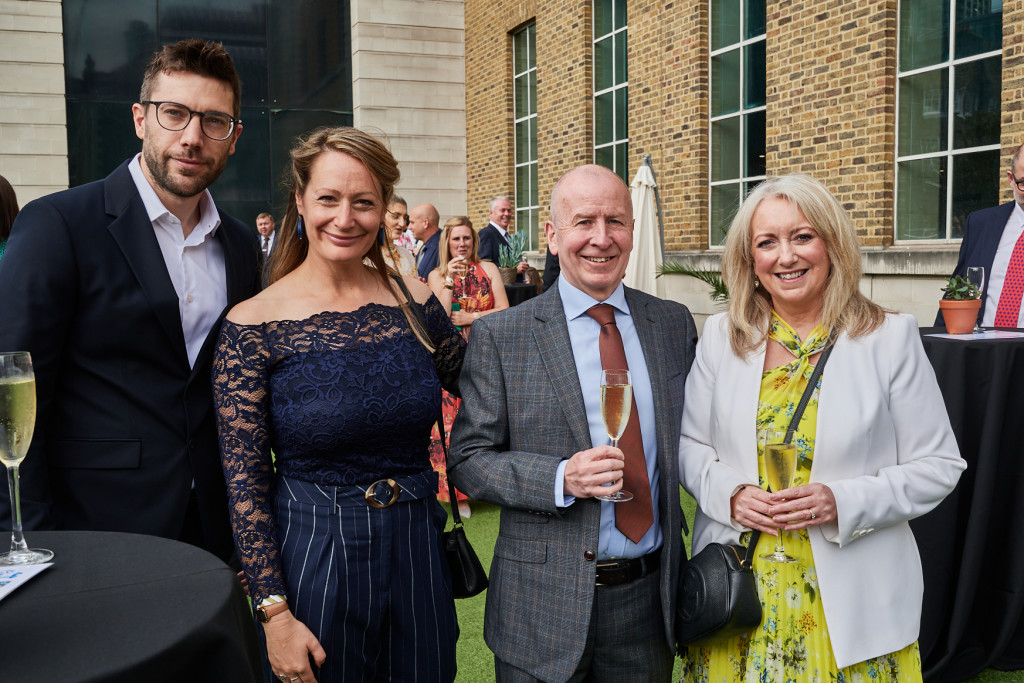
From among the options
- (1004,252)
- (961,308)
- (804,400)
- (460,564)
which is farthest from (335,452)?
(1004,252)

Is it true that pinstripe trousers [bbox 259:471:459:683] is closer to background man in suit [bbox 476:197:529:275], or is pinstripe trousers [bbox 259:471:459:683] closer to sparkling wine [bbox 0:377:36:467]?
sparkling wine [bbox 0:377:36:467]

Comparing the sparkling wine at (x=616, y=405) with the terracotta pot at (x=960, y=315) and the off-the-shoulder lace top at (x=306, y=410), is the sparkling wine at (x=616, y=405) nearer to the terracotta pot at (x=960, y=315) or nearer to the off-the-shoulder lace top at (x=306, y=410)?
the off-the-shoulder lace top at (x=306, y=410)

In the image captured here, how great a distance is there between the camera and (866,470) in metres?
2.02

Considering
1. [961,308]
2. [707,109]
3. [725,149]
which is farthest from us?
[707,109]

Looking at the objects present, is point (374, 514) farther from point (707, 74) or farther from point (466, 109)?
point (466, 109)

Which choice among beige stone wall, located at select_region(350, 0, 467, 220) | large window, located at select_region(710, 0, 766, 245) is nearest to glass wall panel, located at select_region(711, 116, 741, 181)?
large window, located at select_region(710, 0, 766, 245)

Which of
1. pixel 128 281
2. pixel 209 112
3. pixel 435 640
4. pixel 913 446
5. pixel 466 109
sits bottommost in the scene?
pixel 435 640

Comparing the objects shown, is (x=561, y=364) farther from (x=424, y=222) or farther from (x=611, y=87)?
(x=611, y=87)

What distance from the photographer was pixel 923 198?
23.0 feet

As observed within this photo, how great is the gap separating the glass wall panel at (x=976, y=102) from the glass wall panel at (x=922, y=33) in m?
0.25

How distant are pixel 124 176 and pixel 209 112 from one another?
0.27 meters

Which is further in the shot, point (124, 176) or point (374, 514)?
point (124, 176)

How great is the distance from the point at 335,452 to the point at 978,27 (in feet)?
21.7

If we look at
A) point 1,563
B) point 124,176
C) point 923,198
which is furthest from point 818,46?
point 1,563
